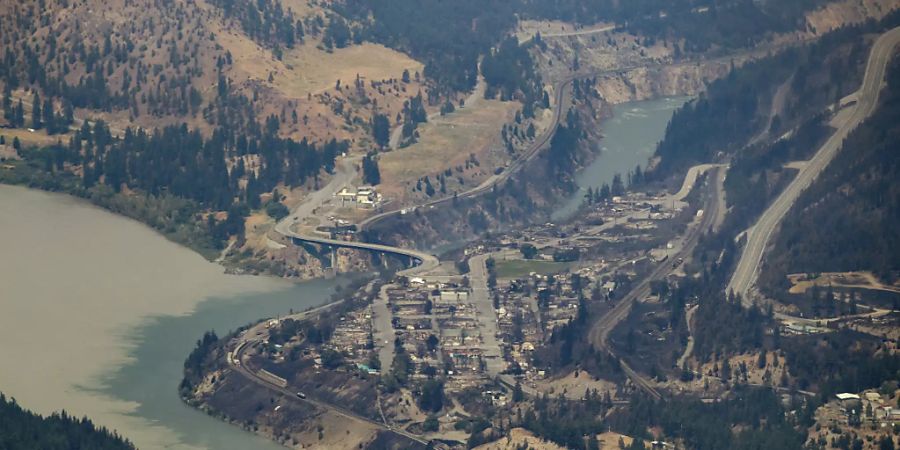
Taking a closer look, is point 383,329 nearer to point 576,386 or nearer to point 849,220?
point 576,386

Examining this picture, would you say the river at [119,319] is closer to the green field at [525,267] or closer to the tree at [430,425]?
the tree at [430,425]

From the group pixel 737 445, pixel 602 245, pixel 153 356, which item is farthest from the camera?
pixel 602 245

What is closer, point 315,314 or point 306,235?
point 315,314

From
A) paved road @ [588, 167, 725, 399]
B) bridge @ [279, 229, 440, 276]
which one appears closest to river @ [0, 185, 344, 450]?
bridge @ [279, 229, 440, 276]

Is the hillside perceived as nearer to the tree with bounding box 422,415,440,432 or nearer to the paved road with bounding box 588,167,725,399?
the paved road with bounding box 588,167,725,399

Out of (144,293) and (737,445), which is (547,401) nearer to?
(737,445)

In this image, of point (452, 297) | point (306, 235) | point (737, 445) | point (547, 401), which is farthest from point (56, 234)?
point (737, 445)
